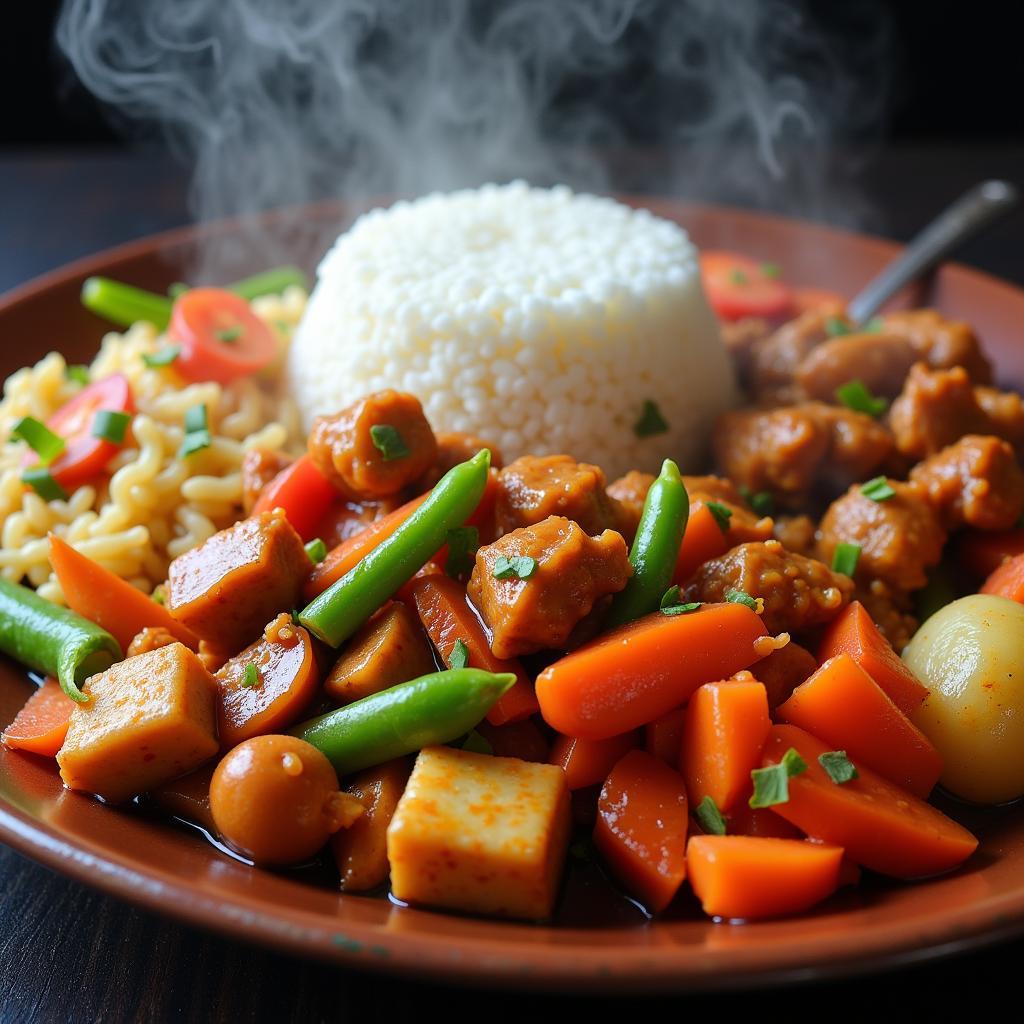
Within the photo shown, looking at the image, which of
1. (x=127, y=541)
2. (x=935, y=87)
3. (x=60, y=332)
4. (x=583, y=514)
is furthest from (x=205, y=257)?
(x=935, y=87)

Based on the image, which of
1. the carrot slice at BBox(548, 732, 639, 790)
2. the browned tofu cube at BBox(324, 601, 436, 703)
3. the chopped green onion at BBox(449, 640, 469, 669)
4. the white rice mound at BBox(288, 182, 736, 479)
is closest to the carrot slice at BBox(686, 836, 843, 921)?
the carrot slice at BBox(548, 732, 639, 790)

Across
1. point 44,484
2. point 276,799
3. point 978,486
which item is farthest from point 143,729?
point 978,486

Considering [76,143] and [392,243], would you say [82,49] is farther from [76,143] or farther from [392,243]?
[76,143]

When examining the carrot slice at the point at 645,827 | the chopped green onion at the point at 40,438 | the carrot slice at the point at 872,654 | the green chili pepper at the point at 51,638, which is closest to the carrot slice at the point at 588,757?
the carrot slice at the point at 645,827

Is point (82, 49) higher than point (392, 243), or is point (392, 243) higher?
point (82, 49)

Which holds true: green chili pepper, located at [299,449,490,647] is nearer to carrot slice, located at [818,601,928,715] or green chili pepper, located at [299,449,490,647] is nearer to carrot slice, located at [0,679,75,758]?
carrot slice, located at [0,679,75,758]

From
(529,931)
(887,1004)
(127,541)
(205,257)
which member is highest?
(205,257)

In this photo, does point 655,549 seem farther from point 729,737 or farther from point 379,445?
point 379,445
